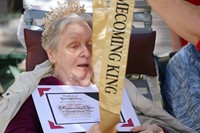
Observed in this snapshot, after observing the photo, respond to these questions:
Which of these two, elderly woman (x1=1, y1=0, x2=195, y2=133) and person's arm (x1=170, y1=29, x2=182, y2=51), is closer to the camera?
elderly woman (x1=1, y1=0, x2=195, y2=133)

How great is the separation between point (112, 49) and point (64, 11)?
4.25ft

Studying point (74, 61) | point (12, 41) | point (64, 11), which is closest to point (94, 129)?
point (74, 61)

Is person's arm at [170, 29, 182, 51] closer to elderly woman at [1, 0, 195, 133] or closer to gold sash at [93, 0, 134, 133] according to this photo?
elderly woman at [1, 0, 195, 133]

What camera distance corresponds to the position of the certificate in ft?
9.00

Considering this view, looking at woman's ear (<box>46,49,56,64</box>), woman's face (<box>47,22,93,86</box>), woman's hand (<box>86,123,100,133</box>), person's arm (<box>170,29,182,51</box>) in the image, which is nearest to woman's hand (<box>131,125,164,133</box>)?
woman's hand (<box>86,123,100,133</box>)

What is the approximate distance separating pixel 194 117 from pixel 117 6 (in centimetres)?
175

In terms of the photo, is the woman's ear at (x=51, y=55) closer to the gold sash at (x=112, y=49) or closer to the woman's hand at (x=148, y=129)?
the woman's hand at (x=148, y=129)

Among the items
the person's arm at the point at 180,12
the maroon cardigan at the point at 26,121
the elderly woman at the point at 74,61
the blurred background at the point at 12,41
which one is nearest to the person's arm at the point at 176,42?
the blurred background at the point at 12,41

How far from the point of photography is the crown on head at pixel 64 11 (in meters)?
3.14

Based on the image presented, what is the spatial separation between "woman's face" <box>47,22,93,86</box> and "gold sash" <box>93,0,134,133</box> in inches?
40.7

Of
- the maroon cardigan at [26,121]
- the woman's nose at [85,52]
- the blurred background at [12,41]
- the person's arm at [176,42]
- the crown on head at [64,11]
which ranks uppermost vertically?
the crown on head at [64,11]

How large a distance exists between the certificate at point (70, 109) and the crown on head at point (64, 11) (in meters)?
0.44

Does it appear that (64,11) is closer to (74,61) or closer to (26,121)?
(74,61)

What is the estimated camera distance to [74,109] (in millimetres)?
2848
